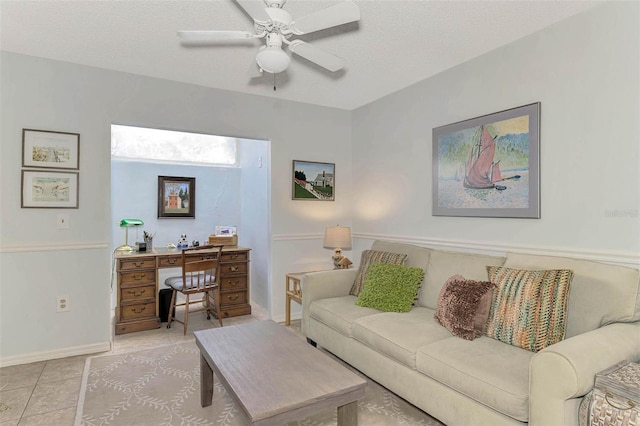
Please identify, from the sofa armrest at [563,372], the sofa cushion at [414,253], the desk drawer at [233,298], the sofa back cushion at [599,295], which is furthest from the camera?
the desk drawer at [233,298]

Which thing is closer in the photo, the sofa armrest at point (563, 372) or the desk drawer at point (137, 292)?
the sofa armrest at point (563, 372)

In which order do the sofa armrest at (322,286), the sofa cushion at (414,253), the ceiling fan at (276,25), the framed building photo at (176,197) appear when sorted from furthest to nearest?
the framed building photo at (176,197) → the sofa armrest at (322,286) → the sofa cushion at (414,253) → the ceiling fan at (276,25)

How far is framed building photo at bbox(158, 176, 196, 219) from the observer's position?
4969 mm

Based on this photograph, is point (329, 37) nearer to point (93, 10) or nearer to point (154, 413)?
point (93, 10)

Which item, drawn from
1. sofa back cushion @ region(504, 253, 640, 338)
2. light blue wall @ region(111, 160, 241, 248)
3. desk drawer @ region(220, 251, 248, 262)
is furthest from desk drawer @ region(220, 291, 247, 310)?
sofa back cushion @ region(504, 253, 640, 338)

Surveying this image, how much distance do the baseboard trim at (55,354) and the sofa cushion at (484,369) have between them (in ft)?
9.40

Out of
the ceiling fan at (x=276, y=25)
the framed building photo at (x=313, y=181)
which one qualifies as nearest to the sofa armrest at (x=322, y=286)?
the framed building photo at (x=313, y=181)

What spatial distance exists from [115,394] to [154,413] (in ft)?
1.47

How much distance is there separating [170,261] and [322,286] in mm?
1803

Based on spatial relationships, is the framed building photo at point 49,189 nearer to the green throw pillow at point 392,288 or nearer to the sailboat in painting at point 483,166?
the green throw pillow at point 392,288

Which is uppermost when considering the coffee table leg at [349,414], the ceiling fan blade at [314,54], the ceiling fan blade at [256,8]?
the ceiling fan blade at [256,8]

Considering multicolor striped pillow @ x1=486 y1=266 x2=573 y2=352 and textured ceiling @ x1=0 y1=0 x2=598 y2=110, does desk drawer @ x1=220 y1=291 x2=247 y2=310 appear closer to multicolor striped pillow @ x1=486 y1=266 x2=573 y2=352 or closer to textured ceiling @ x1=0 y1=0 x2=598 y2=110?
textured ceiling @ x1=0 y1=0 x2=598 y2=110

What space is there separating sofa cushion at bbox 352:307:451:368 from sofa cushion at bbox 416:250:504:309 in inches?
7.0

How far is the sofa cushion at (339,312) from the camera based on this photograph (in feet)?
9.01
